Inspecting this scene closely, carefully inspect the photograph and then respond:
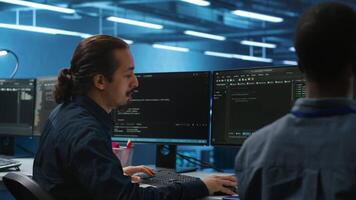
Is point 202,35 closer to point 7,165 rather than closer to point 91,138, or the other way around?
point 7,165

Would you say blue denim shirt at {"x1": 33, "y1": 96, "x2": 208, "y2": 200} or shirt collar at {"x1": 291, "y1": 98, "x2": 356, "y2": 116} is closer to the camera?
shirt collar at {"x1": 291, "y1": 98, "x2": 356, "y2": 116}

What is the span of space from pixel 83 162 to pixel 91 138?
0.06 m

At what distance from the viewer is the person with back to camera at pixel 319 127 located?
90 centimetres

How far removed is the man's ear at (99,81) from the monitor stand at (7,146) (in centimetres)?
161

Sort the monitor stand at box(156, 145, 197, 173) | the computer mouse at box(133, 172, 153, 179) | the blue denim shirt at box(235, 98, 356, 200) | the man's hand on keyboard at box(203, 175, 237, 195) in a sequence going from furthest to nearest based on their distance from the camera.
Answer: the monitor stand at box(156, 145, 197, 173)
the computer mouse at box(133, 172, 153, 179)
the man's hand on keyboard at box(203, 175, 237, 195)
the blue denim shirt at box(235, 98, 356, 200)

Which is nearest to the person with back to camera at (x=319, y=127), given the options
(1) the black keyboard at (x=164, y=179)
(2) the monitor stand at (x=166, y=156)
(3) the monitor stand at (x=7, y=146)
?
(1) the black keyboard at (x=164, y=179)

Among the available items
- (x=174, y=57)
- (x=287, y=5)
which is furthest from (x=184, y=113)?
(x=287, y=5)

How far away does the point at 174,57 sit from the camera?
9.12 meters

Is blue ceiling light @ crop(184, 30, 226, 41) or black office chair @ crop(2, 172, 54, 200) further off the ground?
blue ceiling light @ crop(184, 30, 226, 41)

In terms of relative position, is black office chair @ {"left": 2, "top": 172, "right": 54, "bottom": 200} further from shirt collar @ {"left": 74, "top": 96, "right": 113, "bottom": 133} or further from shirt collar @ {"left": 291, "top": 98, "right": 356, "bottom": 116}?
shirt collar @ {"left": 291, "top": 98, "right": 356, "bottom": 116}

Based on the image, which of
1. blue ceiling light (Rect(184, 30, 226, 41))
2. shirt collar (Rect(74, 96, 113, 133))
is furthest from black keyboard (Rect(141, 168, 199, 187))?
blue ceiling light (Rect(184, 30, 226, 41))

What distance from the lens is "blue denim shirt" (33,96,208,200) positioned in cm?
134

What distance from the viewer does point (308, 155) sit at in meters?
0.93

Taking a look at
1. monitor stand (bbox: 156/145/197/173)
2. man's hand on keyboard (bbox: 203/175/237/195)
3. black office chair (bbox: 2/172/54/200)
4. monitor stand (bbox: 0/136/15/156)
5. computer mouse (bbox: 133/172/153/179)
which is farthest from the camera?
monitor stand (bbox: 0/136/15/156)
